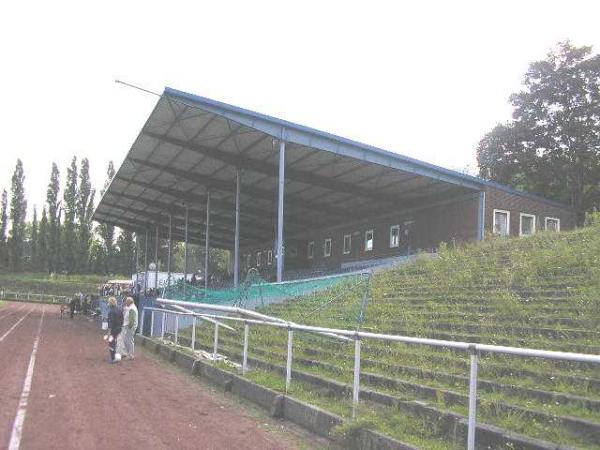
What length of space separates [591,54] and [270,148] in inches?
959

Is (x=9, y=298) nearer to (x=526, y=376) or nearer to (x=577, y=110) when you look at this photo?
(x=577, y=110)

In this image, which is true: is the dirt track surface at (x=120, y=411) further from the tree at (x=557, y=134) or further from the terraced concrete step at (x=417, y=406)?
the tree at (x=557, y=134)

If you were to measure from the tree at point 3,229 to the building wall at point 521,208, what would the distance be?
81.9 metres

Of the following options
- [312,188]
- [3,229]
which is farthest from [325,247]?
[3,229]

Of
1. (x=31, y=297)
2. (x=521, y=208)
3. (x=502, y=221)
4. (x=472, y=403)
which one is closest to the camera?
(x=472, y=403)

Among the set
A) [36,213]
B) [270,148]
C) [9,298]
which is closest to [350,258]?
[270,148]

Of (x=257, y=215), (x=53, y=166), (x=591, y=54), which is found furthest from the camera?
(x=53, y=166)

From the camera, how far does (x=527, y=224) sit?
32.7 meters

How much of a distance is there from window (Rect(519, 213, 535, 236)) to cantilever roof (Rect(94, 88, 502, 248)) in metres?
3.69

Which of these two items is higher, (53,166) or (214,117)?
(53,166)

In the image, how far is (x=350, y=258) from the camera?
42.2m

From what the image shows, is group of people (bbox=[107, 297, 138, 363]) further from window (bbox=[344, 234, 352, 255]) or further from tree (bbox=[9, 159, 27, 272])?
tree (bbox=[9, 159, 27, 272])

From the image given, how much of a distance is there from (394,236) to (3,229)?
77.6 meters

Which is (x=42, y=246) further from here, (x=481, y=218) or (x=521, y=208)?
(x=521, y=208)
